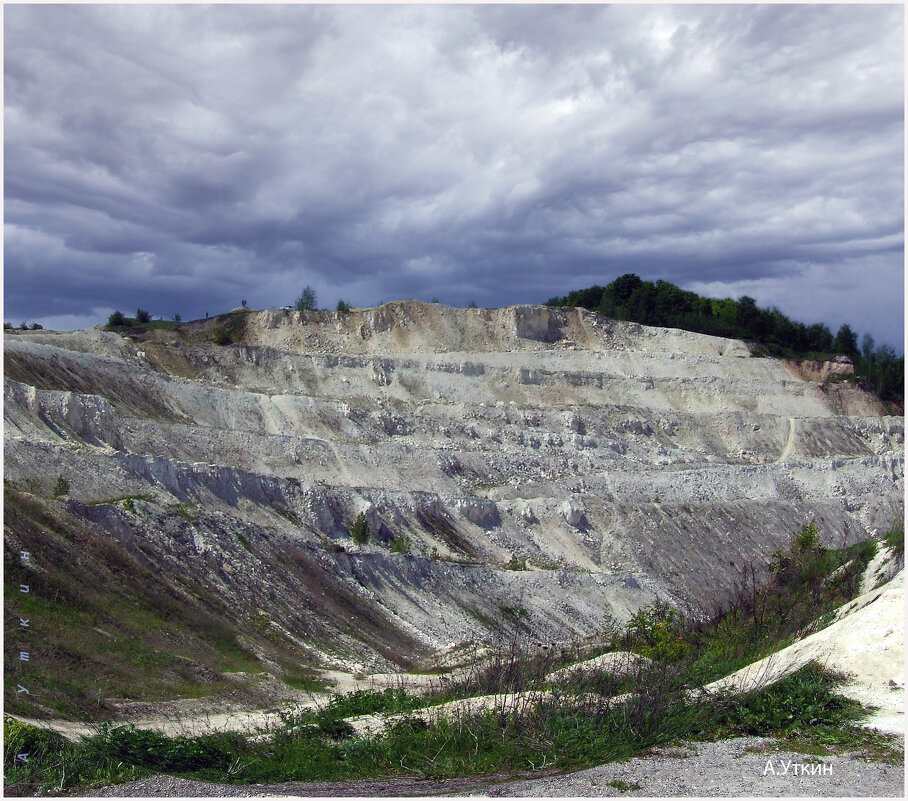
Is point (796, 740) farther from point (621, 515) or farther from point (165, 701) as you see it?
point (621, 515)

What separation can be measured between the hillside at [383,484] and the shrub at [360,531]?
14.5 inches

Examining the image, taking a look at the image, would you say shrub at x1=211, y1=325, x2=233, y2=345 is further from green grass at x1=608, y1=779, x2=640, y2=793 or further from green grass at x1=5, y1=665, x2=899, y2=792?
green grass at x1=608, y1=779, x2=640, y2=793

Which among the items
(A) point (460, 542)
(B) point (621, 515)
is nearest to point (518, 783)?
(A) point (460, 542)

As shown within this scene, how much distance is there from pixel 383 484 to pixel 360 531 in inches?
288

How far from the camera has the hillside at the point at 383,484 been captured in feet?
73.8

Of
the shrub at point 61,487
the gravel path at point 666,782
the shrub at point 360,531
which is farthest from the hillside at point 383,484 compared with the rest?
the gravel path at point 666,782

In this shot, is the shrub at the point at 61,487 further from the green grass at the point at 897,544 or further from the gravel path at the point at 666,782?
the green grass at the point at 897,544

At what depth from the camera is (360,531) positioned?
114 feet

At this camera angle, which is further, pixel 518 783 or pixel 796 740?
pixel 796 740

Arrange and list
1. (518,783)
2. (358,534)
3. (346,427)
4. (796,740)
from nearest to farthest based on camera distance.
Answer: (518,783)
(796,740)
(358,534)
(346,427)

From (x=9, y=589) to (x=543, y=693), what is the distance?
12751 millimetres

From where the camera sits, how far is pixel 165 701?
18.0 metres

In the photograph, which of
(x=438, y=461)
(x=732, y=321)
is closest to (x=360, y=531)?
(x=438, y=461)

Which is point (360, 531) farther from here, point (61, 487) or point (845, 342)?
point (845, 342)
